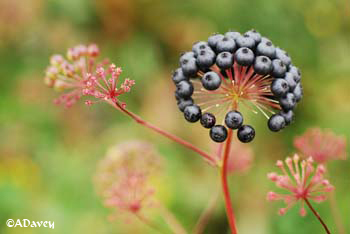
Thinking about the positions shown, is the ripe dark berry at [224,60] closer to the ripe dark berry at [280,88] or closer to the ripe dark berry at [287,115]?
the ripe dark berry at [280,88]

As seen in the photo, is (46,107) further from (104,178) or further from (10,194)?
(104,178)

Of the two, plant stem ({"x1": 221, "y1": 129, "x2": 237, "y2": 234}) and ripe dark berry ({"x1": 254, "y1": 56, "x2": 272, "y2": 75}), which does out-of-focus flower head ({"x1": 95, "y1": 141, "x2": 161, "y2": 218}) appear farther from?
ripe dark berry ({"x1": 254, "y1": 56, "x2": 272, "y2": 75})

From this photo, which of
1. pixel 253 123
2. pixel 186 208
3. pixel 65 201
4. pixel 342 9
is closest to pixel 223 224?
pixel 186 208

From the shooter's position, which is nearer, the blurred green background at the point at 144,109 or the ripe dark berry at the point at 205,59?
the ripe dark berry at the point at 205,59

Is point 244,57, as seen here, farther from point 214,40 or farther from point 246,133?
point 246,133

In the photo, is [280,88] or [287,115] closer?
[280,88]

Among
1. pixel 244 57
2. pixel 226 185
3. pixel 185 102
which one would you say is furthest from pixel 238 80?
pixel 226 185

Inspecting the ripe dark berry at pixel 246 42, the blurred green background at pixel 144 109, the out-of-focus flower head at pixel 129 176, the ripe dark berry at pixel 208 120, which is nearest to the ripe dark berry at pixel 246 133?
the ripe dark berry at pixel 208 120
